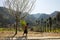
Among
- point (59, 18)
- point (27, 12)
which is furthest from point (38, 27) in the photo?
point (59, 18)

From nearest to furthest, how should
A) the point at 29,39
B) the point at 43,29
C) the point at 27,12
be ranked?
the point at 29,39 → the point at 27,12 → the point at 43,29

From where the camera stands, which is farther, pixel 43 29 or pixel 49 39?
pixel 43 29

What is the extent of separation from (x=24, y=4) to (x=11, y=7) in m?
1.95

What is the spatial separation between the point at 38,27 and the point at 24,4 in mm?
7073

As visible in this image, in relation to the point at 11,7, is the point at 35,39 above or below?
below

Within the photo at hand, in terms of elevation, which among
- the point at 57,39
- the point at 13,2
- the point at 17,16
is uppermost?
the point at 13,2

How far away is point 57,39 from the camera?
68.2 feet

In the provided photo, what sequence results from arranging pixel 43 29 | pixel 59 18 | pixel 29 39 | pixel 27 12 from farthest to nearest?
pixel 59 18
pixel 43 29
pixel 27 12
pixel 29 39

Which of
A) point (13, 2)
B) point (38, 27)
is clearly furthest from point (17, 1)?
point (38, 27)

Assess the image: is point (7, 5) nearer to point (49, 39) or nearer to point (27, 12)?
point (27, 12)

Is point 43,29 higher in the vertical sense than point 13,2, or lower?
lower

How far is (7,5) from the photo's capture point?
91.4 ft

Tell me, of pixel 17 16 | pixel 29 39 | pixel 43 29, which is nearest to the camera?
pixel 29 39

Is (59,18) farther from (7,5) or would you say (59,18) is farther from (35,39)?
(35,39)
